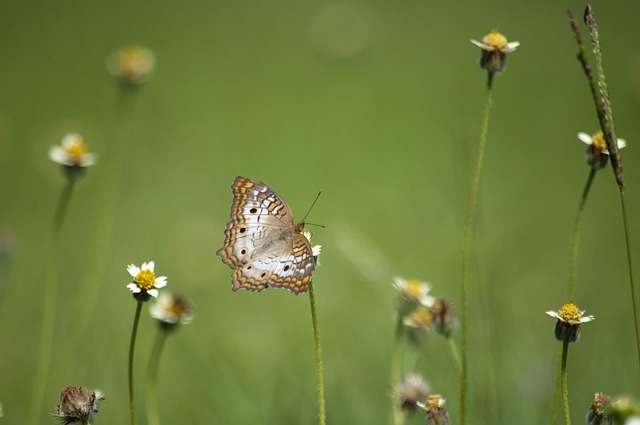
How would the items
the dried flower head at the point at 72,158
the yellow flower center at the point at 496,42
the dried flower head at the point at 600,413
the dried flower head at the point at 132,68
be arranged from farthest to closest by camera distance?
the dried flower head at the point at 132,68
the dried flower head at the point at 72,158
the yellow flower center at the point at 496,42
the dried flower head at the point at 600,413

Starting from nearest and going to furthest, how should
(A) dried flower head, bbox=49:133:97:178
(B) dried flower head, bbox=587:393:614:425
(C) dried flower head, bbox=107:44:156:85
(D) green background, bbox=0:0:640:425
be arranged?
(B) dried flower head, bbox=587:393:614:425
(A) dried flower head, bbox=49:133:97:178
(D) green background, bbox=0:0:640:425
(C) dried flower head, bbox=107:44:156:85

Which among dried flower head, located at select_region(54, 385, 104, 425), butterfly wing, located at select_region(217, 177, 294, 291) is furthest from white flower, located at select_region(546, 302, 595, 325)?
dried flower head, located at select_region(54, 385, 104, 425)

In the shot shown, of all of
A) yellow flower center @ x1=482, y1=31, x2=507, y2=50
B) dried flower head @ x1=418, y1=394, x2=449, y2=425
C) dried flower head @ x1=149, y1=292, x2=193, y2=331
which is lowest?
dried flower head @ x1=418, y1=394, x2=449, y2=425

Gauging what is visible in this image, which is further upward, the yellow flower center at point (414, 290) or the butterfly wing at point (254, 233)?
the butterfly wing at point (254, 233)

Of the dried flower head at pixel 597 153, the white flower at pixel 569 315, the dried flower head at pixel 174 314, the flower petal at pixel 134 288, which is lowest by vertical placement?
the dried flower head at pixel 174 314

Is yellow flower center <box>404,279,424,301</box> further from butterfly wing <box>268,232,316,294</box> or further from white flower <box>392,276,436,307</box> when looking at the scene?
butterfly wing <box>268,232,316,294</box>

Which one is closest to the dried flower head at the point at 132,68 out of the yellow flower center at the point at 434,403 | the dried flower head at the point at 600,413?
the yellow flower center at the point at 434,403

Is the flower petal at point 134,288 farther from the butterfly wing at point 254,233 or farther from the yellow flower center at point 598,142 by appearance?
the yellow flower center at point 598,142
